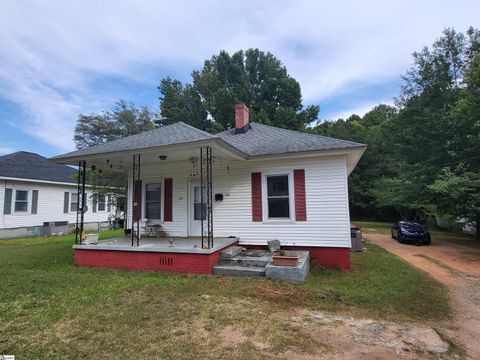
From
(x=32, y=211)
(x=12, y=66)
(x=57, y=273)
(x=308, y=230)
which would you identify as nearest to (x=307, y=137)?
(x=308, y=230)

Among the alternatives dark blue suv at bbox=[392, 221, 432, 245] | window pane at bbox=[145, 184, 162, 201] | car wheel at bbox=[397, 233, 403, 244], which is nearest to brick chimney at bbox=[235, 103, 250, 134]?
window pane at bbox=[145, 184, 162, 201]

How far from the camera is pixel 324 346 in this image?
3.34 m

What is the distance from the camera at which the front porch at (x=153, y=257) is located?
6.71 metres

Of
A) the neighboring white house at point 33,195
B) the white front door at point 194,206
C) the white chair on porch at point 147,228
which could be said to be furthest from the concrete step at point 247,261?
the neighboring white house at point 33,195

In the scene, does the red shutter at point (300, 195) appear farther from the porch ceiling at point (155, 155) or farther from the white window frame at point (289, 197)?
the porch ceiling at point (155, 155)

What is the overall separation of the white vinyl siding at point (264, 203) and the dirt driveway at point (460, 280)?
271 cm

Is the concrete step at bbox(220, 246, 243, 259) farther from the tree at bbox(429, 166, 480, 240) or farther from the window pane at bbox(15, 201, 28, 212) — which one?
the window pane at bbox(15, 201, 28, 212)

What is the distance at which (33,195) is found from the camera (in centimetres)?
1620

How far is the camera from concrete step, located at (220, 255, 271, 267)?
268 inches

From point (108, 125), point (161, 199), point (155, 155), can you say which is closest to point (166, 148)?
point (155, 155)

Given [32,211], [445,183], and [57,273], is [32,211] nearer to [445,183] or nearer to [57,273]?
[57,273]

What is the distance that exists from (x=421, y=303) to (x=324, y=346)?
3.10 meters

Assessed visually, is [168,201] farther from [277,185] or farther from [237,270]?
[237,270]

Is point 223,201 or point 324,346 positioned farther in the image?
point 223,201
